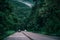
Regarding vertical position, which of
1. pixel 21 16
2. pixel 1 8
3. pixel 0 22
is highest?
pixel 1 8

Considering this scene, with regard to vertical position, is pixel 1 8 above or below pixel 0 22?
above

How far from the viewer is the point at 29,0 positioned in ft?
123

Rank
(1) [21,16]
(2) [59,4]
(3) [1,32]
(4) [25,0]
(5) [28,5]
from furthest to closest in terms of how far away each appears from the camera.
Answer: (4) [25,0]
(5) [28,5]
(1) [21,16]
(3) [1,32]
(2) [59,4]

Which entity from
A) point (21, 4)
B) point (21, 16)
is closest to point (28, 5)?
point (21, 4)

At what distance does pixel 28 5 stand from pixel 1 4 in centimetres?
3090

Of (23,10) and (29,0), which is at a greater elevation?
(29,0)

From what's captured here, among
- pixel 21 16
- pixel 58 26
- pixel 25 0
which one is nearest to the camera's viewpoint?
pixel 58 26

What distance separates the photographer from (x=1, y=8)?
15.3ft

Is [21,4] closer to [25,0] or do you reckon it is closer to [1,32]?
[25,0]

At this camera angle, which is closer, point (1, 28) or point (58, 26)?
point (1, 28)

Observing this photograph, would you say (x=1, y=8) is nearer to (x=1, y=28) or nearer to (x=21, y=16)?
(x=1, y=28)

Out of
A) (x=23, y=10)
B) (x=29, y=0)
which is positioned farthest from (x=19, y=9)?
(x=29, y=0)

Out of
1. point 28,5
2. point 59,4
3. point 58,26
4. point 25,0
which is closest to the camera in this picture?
point 59,4

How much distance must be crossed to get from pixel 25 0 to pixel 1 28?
3476 centimetres
